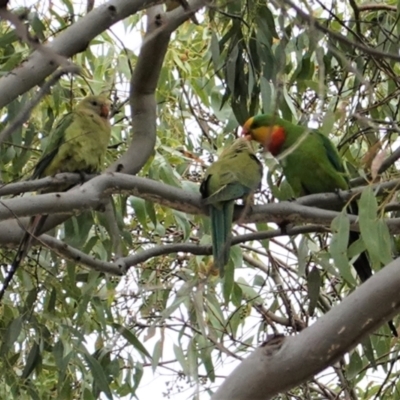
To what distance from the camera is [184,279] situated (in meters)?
2.46

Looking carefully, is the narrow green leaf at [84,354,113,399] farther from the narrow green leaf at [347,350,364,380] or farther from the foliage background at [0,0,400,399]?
the narrow green leaf at [347,350,364,380]

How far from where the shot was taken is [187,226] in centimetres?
235

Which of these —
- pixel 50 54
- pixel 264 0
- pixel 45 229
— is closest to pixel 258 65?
pixel 264 0

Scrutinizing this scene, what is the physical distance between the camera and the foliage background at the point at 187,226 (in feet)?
6.59

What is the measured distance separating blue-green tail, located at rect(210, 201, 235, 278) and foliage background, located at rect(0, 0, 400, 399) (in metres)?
0.05

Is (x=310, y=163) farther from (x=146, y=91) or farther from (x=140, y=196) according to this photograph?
(x=140, y=196)

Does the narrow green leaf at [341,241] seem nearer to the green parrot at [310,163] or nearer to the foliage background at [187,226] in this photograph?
the foliage background at [187,226]

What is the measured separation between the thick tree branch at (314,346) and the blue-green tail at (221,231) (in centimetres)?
84

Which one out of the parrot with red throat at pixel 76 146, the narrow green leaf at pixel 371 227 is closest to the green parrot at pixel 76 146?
the parrot with red throat at pixel 76 146

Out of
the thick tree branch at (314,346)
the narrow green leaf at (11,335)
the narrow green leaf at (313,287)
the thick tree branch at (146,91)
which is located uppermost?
the thick tree branch at (146,91)

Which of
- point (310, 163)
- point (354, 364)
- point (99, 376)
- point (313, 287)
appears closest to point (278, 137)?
point (310, 163)

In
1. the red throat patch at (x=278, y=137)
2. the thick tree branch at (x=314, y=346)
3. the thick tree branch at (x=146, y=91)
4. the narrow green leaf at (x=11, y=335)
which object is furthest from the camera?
the red throat patch at (x=278, y=137)

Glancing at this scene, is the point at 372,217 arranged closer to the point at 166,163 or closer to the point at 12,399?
the point at 166,163

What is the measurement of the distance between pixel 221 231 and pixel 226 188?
0.38 feet
